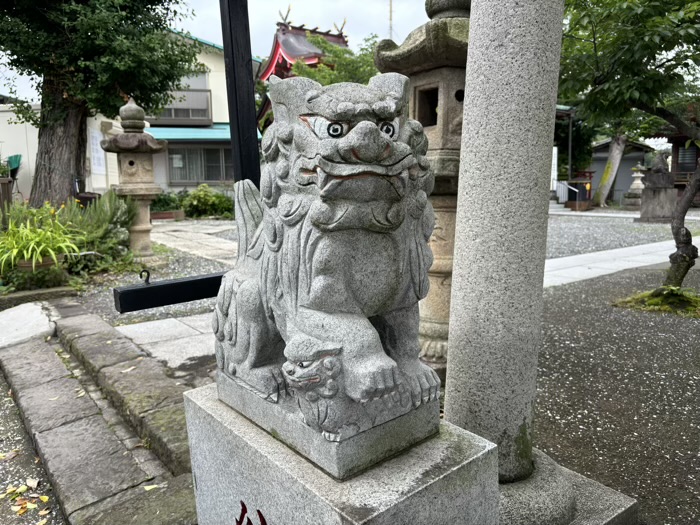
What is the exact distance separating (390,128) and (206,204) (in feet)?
50.2

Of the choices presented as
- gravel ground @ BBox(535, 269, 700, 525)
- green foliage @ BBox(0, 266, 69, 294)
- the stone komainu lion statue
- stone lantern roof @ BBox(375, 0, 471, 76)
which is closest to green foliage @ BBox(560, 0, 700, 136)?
stone lantern roof @ BBox(375, 0, 471, 76)

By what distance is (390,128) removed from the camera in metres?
1.35

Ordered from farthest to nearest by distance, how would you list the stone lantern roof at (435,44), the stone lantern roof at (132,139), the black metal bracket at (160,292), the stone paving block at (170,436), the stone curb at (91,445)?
the stone lantern roof at (132,139) < the stone lantern roof at (435,44) < the black metal bracket at (160,292) < the stone paving block at (170,436) < the stone curb at (91,445)

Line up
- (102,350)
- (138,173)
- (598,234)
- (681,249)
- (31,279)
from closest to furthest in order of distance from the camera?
(102,350) → (681,249) → (31,279) → (138,173) → (598,234)

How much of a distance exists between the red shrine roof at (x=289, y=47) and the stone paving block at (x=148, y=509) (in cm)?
1676

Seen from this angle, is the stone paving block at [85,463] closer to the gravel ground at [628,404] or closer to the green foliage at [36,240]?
the gravel ground at [628,404]

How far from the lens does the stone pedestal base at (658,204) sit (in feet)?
44.8

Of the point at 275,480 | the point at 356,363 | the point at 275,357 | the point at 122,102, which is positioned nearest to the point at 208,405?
the point at 275,357

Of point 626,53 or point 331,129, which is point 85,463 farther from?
point 626,53

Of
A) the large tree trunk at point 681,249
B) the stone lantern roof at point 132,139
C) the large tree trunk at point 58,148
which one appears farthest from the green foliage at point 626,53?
the large tree trunk at point 58,148

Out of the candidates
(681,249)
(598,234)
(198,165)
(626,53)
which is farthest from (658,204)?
(198,165)

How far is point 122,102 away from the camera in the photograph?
9016mm

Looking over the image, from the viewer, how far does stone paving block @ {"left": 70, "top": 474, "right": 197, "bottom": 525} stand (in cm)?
202

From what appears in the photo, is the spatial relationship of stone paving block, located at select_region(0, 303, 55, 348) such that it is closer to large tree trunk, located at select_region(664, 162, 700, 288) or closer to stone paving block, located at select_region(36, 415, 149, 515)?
stone paving block, located at select_region(36, 415, 149, 515)
